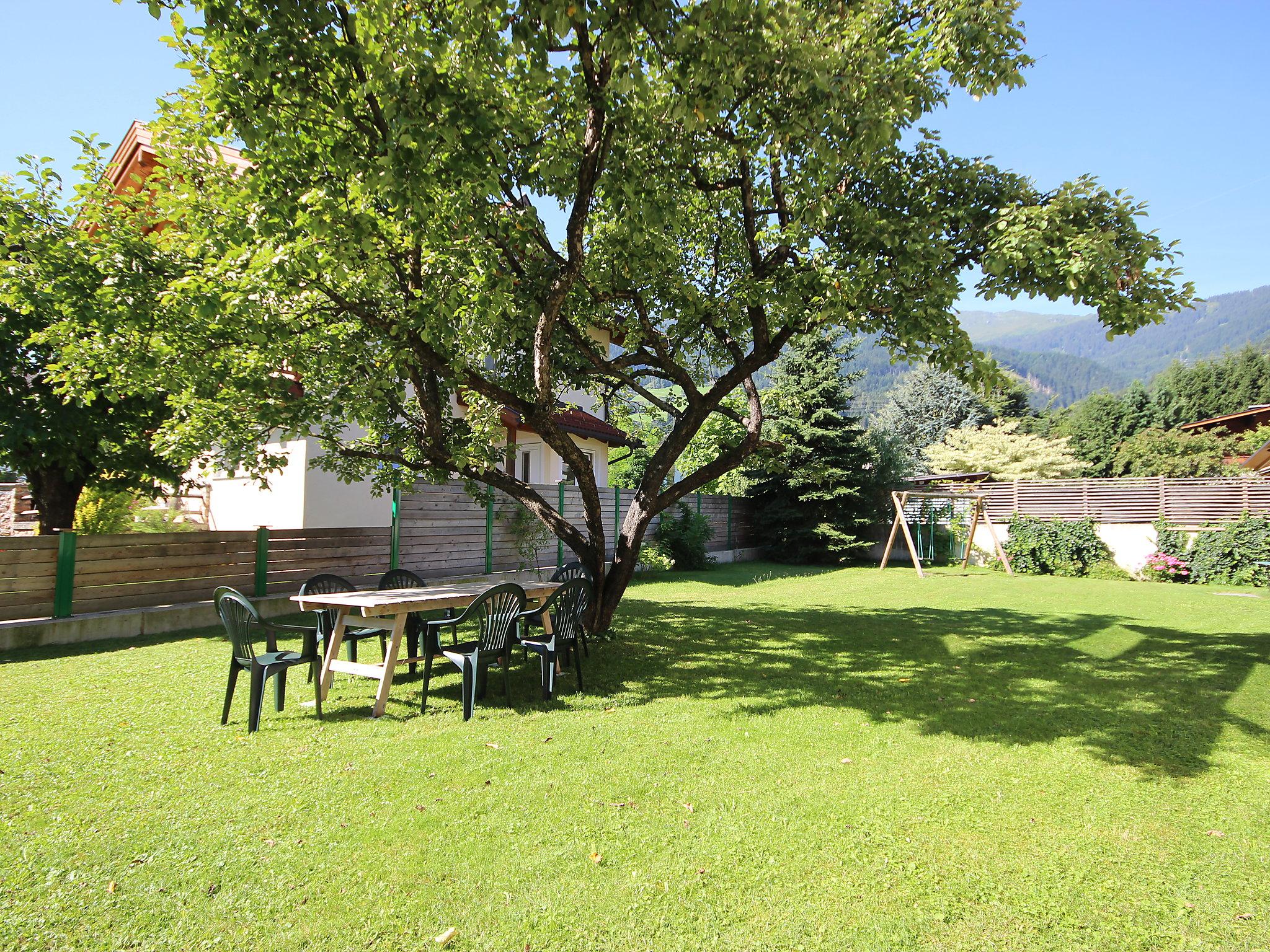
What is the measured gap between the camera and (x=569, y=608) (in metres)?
6.83

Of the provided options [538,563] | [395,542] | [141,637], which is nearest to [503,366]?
[395,542]

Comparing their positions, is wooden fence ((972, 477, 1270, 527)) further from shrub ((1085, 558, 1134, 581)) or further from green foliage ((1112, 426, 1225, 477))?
green foliage ((1112, 426, 1225, 477))

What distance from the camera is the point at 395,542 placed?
42.2ft

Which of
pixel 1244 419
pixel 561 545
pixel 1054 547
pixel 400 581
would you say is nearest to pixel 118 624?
pixel 400 581

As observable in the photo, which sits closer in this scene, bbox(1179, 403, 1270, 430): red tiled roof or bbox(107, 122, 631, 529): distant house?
bbox(107, 122, 631, 529): distant house

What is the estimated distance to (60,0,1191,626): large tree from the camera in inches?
193

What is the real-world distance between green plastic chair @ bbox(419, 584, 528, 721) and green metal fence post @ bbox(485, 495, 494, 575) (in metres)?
8.32

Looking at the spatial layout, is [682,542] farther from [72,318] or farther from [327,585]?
[72,318]

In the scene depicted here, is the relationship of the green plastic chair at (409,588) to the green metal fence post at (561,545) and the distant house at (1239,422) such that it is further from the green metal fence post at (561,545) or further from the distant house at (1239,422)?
the distant house at (1239,422)

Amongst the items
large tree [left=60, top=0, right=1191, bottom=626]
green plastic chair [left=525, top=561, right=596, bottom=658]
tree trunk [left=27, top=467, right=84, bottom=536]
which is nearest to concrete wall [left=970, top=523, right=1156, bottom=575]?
large tree [left=60, top=0, right=1191, bottom=626]

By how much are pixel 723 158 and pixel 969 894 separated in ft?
24.3

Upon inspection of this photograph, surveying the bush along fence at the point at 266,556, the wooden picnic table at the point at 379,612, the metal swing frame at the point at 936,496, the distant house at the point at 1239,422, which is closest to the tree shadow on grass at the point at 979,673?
the wooden picnic table at the point at 379,612

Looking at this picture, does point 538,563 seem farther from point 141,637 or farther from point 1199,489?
point 1199,489

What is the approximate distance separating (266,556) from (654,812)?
939 centimetres
